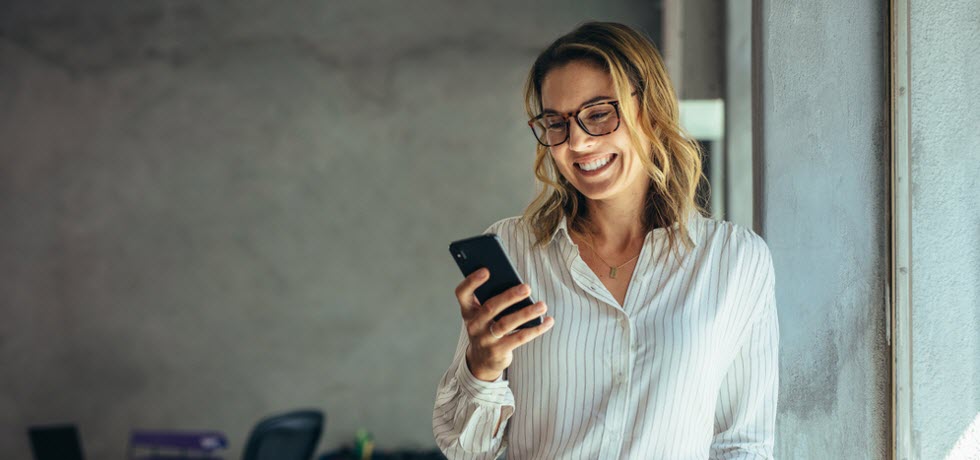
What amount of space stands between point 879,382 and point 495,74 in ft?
13.5

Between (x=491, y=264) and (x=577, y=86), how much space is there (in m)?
0.31

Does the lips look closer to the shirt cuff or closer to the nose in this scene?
the nose

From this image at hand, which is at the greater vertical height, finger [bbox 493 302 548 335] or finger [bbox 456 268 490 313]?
finger [bbox 456 268 490 313]

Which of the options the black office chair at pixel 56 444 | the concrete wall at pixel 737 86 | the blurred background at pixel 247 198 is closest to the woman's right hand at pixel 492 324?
the concrete wall at pixel 737 86

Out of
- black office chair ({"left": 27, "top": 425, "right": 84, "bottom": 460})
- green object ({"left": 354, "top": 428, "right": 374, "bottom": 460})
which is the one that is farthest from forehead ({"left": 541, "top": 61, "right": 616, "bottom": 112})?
green object ({"left": 354, "top": 428, "right": 374, "bottom": 460})

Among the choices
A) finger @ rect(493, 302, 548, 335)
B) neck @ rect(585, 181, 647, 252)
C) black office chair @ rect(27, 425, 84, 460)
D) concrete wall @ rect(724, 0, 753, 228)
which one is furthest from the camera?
black office chair @ rect(27, 425, 84, 460)

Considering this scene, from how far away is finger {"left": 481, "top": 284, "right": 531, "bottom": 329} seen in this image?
115 centimetres

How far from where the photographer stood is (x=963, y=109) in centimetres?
130

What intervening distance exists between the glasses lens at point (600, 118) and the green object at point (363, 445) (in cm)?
422

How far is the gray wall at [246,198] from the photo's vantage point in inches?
209

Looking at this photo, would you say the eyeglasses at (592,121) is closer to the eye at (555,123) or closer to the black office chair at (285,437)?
the eye at (555,123)

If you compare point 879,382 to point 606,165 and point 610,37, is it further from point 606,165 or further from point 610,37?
point 610,37

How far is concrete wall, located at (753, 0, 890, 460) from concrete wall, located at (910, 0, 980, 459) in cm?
11

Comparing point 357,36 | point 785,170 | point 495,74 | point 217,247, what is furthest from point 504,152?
point 785,170
